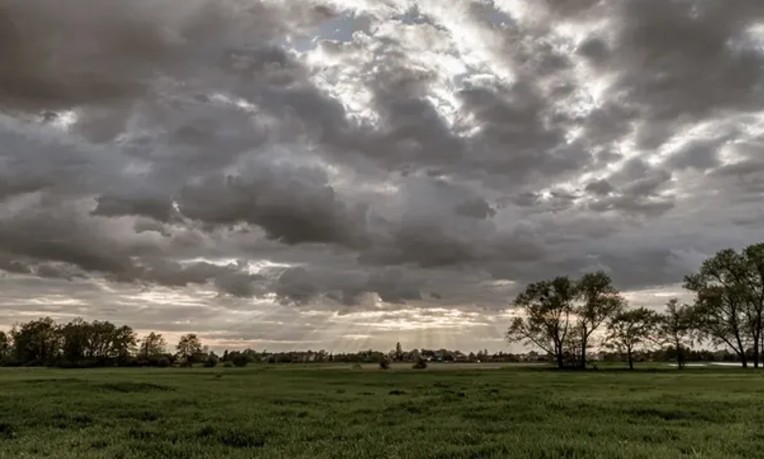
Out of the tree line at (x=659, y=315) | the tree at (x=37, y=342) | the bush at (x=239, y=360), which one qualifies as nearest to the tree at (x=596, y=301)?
the tree line at (x=659, y=315)

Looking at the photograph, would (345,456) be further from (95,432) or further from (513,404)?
(513,404)

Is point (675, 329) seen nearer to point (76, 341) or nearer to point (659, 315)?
point (659, 315)

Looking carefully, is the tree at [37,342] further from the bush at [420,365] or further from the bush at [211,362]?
the bush at [420,365]

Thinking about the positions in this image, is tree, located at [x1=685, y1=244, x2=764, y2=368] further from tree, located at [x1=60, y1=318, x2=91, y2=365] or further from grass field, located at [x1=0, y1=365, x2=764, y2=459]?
tree, located at [x1=60, y1=318, x2=91, y2=365]

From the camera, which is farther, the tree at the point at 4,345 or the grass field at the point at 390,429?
the tree at the point at 4,345

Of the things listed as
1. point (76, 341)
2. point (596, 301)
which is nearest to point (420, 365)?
point (596, 301)

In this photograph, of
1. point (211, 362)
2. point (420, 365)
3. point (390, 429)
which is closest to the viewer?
point (390, 429)

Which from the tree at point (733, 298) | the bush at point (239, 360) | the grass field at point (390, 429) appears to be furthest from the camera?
the bush at point (239, 360)

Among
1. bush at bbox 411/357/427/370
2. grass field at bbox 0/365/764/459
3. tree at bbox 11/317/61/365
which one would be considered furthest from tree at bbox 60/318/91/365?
grass field at bbox 0/365/764/459

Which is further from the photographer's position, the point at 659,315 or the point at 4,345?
the point at 4,345

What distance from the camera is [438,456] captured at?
1498 cm

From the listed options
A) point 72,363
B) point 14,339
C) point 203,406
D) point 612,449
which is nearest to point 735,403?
point 612,449

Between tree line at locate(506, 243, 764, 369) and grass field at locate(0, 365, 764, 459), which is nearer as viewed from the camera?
grass field at locate(0, 365, 764, 459)

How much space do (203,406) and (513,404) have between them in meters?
16.5
